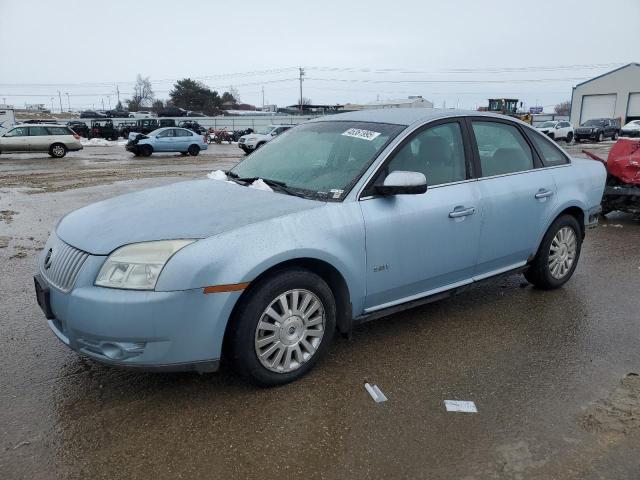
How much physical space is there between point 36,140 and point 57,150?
0.91m

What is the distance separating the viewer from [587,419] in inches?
117

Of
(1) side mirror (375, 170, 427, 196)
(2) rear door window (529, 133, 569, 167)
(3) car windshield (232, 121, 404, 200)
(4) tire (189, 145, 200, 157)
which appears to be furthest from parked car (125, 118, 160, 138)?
(1) side mirror (375, 170, 427, 196)

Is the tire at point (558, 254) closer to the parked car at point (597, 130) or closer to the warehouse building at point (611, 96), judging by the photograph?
the parked car at point (597, 130)

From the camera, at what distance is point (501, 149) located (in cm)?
449

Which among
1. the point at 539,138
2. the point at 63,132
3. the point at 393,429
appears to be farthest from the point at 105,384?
the point at 63,132

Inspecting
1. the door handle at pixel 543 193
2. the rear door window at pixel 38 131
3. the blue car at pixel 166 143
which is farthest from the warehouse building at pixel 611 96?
the door handle at pixel 543 193

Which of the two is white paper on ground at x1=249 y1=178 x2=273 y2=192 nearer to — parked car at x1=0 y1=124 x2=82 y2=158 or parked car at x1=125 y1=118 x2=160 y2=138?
parked car at x1=0 y1=124 x2=82 y2=158

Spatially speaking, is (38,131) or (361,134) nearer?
(361,134)

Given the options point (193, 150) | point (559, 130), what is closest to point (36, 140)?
point (193, 150)

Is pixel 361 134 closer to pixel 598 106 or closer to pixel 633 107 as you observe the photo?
pixel 633 107

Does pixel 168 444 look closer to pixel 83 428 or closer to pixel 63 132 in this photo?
pixel 83 428

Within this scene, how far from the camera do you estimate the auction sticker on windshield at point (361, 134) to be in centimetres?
389

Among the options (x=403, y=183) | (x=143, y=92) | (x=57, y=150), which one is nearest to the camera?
(x=403, y=183)

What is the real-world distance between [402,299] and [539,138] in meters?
2.30
